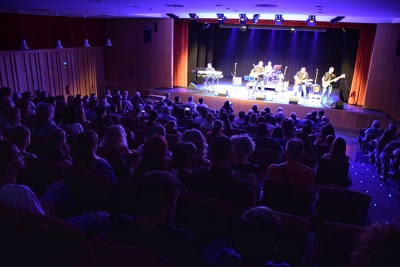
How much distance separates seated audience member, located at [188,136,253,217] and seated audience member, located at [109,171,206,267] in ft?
2.89

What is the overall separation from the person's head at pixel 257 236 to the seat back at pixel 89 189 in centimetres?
162

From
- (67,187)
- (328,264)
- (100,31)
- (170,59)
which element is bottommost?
(328,264)

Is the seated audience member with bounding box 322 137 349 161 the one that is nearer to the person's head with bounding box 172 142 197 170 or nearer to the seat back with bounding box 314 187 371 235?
the seat back with bounding box 314 187 371 235

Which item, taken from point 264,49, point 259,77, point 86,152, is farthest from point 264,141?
point 264,49

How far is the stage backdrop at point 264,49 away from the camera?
15820 millimetres

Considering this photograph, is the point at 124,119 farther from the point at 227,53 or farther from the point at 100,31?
the point at 227,53

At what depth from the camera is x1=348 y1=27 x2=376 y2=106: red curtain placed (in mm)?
12398

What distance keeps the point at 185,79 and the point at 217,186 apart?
1310cm

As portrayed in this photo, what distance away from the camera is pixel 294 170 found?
3711 millimetres

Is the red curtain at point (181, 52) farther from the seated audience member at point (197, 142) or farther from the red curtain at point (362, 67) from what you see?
the seated audience member at point (197, 142)

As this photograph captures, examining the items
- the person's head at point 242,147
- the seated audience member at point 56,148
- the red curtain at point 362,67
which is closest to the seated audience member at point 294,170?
the person's head at point 242,147

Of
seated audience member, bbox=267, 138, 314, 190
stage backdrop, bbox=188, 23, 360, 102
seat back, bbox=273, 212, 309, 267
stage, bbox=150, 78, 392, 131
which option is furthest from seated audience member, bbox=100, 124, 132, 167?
stage backdrop, bbox=188, 23, 360, 102

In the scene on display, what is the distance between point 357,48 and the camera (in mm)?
13672

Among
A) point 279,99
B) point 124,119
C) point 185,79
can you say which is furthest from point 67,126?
point 185,79
